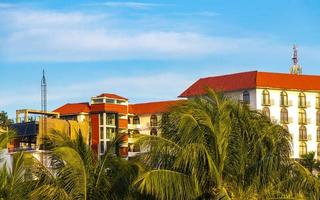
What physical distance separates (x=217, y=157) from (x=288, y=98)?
85374 millimetres

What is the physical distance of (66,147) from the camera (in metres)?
21.7

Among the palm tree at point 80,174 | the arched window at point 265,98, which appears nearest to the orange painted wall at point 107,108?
the arched window at point 265,98

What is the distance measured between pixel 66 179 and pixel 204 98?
15.6ft

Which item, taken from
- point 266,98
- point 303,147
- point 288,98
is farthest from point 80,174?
point 288,98

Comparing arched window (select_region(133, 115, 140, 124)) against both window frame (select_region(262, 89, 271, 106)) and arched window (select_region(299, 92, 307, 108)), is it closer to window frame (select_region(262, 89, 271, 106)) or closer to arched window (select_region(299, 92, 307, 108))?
window frame (select_region(262, 89, 271, 106))

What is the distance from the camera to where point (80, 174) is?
2184 centimetres

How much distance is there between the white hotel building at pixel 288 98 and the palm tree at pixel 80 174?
79.0 m

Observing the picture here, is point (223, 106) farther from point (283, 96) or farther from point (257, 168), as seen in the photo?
point (283, 96)

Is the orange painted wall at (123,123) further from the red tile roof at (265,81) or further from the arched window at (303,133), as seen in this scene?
the arched window at (303,133)

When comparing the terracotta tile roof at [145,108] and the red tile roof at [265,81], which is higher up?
the red tile roof at [265,81]

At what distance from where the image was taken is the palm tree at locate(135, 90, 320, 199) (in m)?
20.3

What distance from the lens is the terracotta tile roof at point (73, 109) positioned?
350ft

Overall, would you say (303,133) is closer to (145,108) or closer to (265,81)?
(265,81)

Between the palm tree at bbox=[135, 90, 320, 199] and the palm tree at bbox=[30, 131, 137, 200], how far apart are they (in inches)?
51.8
